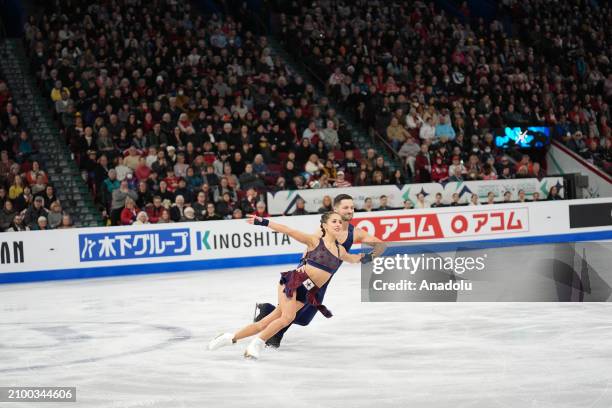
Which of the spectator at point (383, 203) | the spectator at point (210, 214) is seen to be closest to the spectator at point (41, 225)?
the spectator at point (210, 214)

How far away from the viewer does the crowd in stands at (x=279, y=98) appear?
18.5 m

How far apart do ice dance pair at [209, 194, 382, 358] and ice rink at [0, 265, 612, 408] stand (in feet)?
0.71

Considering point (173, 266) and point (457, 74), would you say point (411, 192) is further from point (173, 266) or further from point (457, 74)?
point (457, 74)

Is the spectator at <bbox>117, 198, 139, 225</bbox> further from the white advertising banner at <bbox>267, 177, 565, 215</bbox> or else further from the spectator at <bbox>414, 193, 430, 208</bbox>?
the spectator at <bbox>414, 193, 430, 208</bbox>

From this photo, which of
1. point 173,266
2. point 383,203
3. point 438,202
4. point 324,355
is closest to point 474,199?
point 438,202

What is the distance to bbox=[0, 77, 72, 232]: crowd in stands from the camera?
16.5 metres

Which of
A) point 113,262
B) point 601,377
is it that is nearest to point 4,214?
point 113,262

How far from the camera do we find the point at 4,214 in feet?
54.1

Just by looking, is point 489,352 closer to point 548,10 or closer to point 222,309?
point 222,309

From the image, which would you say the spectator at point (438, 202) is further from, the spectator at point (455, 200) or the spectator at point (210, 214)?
the spectator at point (210, 214)

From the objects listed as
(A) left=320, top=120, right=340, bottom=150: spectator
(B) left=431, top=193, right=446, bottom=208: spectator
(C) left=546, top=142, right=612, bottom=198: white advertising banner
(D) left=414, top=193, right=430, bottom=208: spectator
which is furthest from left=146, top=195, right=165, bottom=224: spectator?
(C) left=546, top=142, right=612, bottom=198: white advertising banner

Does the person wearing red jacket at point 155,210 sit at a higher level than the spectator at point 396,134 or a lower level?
lower

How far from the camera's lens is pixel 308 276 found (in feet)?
27.7

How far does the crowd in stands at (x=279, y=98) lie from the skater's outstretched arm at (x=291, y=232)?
8916 millimetres
